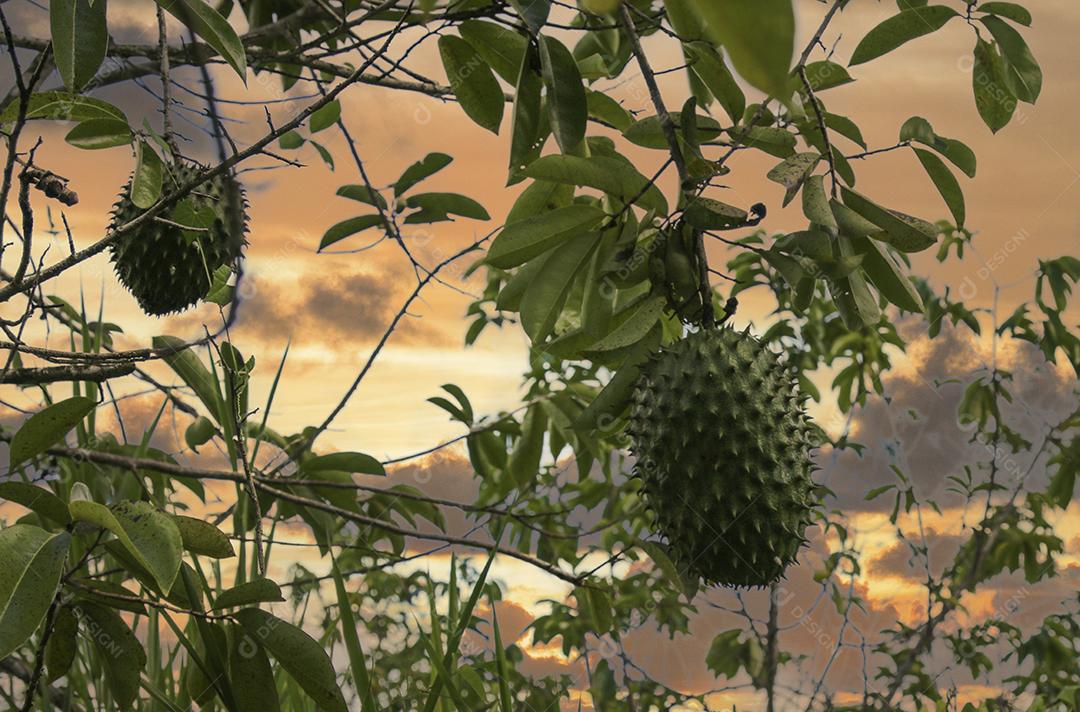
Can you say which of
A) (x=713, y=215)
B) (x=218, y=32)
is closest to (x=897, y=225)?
(x=713, y=215)

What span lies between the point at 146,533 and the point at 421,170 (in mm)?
1255

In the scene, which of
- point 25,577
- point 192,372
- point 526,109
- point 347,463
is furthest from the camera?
point 347,463

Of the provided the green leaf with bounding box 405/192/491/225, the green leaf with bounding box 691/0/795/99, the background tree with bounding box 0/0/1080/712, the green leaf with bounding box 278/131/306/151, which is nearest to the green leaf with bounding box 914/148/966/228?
the background tree with bounding box 0/0/1080/712

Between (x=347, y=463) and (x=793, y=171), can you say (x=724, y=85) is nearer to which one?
(x=793, y=171)

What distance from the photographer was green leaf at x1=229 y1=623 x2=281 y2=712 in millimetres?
1196

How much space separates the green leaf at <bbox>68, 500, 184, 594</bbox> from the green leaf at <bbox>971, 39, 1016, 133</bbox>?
131 cm

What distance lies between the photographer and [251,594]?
1.12m

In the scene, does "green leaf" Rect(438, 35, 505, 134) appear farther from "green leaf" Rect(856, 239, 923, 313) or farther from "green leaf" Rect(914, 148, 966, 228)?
"green leaf" Rect(914, 148, 966, 228)

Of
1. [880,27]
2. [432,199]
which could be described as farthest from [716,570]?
[432,199]

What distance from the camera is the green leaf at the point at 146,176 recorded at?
4.04 ft

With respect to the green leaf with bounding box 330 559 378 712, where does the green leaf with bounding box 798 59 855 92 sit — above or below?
above

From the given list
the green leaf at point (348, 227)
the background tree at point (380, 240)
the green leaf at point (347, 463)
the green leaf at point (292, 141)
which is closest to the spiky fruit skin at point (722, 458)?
the background tree at point (380, 240)

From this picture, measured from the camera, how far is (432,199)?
2062 mm

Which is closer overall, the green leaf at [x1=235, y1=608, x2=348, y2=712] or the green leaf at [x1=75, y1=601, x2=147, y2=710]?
the green leaf at [x1=235, y1=608, x2=348, y2=712]
